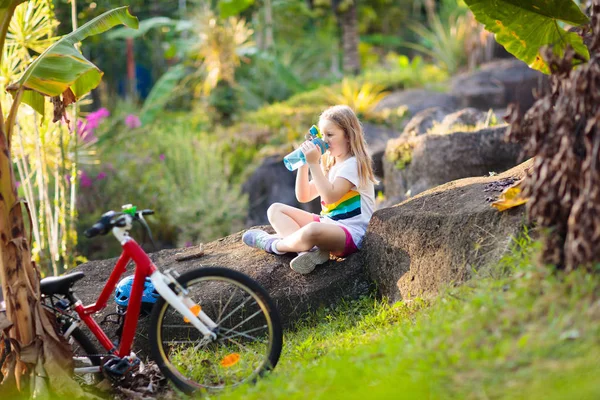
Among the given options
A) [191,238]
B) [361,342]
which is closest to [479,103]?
[191,238]

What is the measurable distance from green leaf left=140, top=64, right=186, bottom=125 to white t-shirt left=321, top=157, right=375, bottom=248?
10.3 meters

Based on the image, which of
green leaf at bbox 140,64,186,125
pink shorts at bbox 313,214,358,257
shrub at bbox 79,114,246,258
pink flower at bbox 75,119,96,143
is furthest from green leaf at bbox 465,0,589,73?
green leaf at bbox 140,64,186,125

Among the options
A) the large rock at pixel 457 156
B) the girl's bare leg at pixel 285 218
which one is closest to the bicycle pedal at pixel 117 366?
the girl's bare leg at pixel 285 218

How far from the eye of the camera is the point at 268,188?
37.1ft

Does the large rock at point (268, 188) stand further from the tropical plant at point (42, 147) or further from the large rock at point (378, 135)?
the tropical plant at point (42, 147)

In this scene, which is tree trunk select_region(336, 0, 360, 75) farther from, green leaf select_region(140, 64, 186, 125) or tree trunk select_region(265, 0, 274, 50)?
green leaf select_region(140, 64, 186, 125)

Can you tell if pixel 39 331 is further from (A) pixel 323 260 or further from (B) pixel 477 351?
(B) pixel 477 351

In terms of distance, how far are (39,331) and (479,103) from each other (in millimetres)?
11524

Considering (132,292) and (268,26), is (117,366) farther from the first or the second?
(268,26)

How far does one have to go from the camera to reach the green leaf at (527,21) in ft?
16.0

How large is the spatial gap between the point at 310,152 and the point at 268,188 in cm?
595

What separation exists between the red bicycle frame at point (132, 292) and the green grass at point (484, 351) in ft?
2.51

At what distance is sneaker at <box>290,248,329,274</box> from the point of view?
561cm

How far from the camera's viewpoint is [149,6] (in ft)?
69.2
